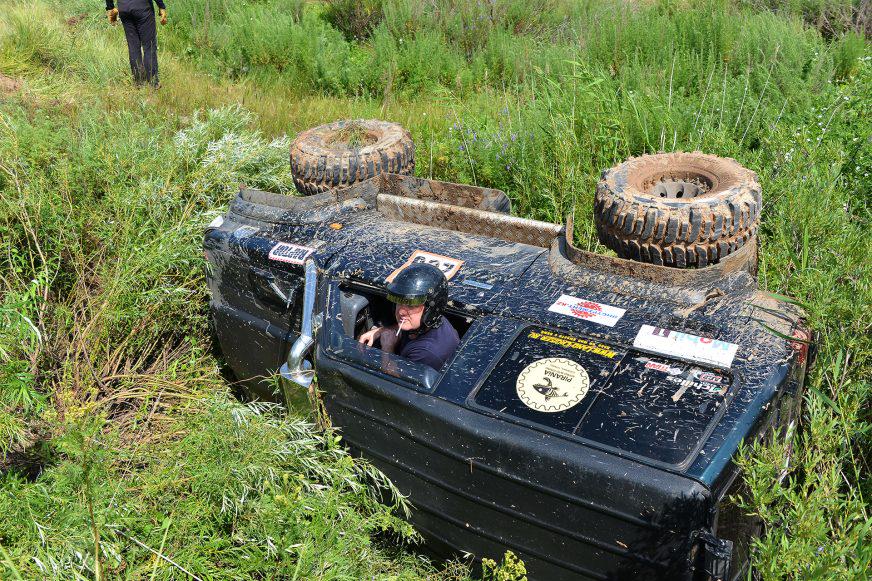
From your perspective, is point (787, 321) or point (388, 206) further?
point (388, 206)

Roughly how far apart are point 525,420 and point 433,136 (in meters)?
4.82

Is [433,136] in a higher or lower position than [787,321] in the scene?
lower

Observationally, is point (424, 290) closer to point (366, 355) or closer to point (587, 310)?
point (366, 355)

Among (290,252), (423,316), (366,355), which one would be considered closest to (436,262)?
(423,316)

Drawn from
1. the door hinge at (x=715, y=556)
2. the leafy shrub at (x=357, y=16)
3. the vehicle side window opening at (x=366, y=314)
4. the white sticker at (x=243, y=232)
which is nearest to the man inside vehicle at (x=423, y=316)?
the vehicle side window opening at (x=366, y=314)

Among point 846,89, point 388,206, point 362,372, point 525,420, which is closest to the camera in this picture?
point 525,420

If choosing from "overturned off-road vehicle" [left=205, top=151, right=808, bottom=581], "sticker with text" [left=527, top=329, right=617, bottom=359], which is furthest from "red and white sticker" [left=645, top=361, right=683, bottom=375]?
"sticker with text" [left=527, top=329, right=617, bottom=359]

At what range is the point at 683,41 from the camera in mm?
8281

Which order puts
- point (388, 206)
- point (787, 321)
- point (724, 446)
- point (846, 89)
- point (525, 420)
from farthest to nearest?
point (846, 89) → point (388, 206) → point (787, 321) → point (525, 420) → point (724, 446)

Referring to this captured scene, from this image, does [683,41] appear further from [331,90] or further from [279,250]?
[279,250]

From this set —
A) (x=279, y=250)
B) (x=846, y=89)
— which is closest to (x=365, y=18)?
(x=846, y=89)

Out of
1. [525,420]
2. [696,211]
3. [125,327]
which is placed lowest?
[125,327]

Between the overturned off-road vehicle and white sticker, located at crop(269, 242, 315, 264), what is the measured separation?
0.05 ft

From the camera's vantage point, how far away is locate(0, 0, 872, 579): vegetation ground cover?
3.50m
